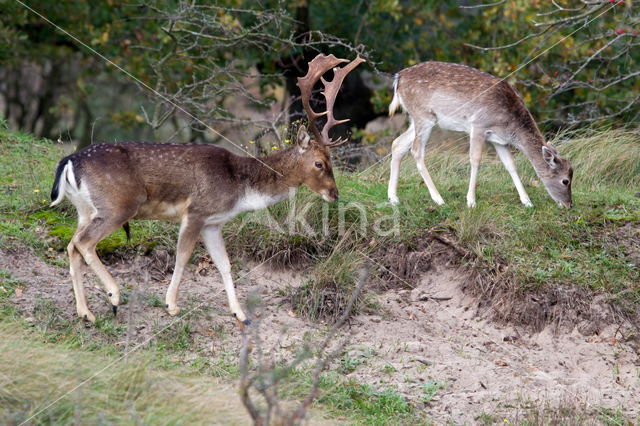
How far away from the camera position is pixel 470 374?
7469mm

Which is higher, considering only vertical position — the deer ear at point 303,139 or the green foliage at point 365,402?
the deer ear at point 303,139

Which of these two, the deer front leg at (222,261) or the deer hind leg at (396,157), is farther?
the deer hind leg at (396,157)

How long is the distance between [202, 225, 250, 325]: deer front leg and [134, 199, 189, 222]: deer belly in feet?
1.12

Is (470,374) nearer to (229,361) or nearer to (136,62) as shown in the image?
(229,361)

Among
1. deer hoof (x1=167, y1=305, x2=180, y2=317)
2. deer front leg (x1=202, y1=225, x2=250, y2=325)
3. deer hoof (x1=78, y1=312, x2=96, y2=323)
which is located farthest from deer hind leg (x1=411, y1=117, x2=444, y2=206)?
deer hoof (x1=78, y1=312, x2=96, y2=323)

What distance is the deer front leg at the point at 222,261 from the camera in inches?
309

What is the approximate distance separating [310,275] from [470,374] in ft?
6.07

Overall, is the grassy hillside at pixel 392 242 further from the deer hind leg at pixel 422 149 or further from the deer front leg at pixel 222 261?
the deer front leg at pixel 222 261

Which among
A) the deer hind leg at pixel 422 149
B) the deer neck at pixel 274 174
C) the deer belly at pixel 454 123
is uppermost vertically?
the deer neck at pixel 274 174

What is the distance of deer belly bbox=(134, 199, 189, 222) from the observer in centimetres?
757

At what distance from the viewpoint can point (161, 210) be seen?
7.65 metres

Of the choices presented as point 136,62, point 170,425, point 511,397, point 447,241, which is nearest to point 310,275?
point 447,241

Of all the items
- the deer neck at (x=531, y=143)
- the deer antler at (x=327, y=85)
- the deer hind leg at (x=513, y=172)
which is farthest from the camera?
the deer neck at (x=531, y=143)

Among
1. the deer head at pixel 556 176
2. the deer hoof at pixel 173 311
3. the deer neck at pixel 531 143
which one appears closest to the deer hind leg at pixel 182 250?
the deer hoof at pixel 173 311
